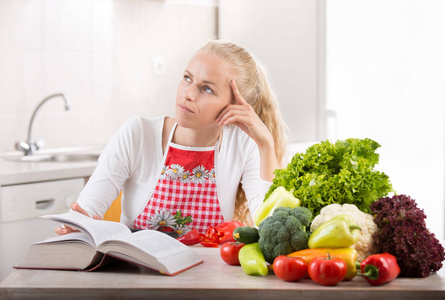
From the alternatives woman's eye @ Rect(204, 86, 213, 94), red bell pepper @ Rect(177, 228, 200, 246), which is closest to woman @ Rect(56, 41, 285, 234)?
woman's eye @ Rect(204, 86, 213, 94)

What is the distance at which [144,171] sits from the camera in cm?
205

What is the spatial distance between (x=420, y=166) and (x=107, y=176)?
175 centimetres

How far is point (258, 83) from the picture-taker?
6.92 feet

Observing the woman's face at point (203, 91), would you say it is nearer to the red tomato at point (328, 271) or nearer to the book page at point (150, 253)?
the book page at point (150, 253)

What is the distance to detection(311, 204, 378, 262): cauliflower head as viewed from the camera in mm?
1242

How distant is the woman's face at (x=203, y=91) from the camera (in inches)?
73.8

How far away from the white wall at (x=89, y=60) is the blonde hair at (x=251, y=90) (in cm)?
155

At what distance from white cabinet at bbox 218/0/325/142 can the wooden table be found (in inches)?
103

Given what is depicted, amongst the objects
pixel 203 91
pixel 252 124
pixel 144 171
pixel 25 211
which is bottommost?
pixel 25 211

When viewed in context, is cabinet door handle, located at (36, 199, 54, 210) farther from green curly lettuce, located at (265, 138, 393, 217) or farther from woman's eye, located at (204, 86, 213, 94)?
green curly lettuce, located at (265, 138, 393, 217)

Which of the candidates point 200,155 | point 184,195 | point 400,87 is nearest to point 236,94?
point 200,155

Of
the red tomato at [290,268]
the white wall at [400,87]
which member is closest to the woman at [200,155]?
the red tomato at [290,268]

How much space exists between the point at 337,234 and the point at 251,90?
38.5 inches

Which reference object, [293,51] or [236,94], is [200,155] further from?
[293,51]
